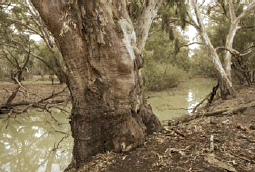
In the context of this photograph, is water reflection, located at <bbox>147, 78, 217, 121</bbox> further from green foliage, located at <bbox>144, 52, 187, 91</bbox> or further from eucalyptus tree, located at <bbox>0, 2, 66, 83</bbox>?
eucalyptus tree, located at <bbox>0, 2, 66, 83</bbox>

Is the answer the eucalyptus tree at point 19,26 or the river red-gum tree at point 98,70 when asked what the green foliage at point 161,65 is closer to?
the eucalyptus tree at point 19,26

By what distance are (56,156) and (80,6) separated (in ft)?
10.9

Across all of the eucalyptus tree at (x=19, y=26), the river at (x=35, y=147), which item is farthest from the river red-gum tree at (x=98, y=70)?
the eucalyptus tree at (x=19, y=26)

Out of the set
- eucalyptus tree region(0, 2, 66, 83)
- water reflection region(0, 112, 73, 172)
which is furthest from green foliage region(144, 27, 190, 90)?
water reflection region(0, 112, 73, 172)

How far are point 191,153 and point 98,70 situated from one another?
1.27m

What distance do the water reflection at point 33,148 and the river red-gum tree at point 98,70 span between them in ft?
5.89

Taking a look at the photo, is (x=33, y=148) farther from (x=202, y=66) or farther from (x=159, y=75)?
(x=202, y=66)

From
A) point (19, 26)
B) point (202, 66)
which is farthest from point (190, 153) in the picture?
point (202, 66)

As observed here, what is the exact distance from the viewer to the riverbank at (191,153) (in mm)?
1847

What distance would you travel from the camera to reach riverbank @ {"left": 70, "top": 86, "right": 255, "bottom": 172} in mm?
1847

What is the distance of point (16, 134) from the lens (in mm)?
6035

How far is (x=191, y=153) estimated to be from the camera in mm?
2062

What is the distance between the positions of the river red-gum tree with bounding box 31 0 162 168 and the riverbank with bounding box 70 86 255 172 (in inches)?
7.0

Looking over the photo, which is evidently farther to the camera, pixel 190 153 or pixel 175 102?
pixel 175 102
